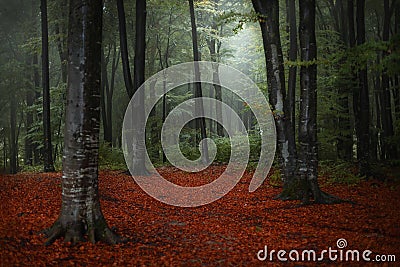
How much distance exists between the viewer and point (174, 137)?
27375 mm

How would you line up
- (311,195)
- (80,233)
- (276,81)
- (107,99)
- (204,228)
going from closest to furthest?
(80,233) < (204,228) < (311,195) < (276,81) < (107,99)

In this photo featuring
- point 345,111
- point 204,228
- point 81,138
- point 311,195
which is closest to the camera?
point 81,138

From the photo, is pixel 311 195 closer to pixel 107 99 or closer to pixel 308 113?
pixel 308 113

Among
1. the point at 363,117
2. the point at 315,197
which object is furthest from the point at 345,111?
the point at 315,197

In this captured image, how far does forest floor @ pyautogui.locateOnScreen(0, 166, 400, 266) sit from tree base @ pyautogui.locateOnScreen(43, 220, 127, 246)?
0.45ft

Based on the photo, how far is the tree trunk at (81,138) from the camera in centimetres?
611

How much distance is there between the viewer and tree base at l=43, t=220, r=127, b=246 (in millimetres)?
5949

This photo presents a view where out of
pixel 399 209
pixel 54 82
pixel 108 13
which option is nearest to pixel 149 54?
pixel 108 13

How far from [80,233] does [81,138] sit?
1.71 m

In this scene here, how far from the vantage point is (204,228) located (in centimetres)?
768

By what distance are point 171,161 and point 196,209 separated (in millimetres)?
12712

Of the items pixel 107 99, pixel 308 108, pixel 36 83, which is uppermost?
pixel 36 83

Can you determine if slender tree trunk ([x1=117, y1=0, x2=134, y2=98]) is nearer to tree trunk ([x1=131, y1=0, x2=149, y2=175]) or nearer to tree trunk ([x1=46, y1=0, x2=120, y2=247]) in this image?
tree trunk ([x1=131, y1=0, x2=149, y2=175])

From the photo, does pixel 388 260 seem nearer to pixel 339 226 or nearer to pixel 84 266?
pixel 339 226
